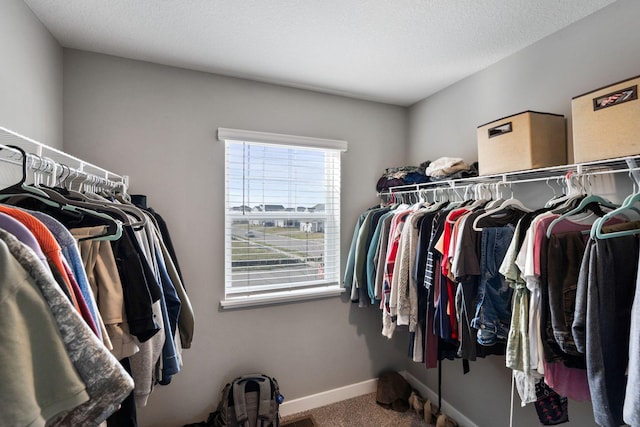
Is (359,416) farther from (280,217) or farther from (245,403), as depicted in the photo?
(280,217)

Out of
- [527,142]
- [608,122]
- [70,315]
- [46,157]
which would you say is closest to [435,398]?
[527,142]

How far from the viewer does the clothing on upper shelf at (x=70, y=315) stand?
1.50ft

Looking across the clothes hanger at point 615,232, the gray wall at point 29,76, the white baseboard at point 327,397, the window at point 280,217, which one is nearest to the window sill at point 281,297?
the window at point 280,217

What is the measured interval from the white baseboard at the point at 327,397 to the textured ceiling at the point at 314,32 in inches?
98.8

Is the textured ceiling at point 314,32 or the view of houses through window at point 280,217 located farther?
the view of houses through window at point 280,217

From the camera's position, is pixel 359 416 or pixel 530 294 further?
pixel 359 416

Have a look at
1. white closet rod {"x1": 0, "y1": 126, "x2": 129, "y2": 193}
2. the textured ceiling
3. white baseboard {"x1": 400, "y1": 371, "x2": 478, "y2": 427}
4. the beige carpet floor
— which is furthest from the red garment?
white baseboard {"x1": 400, "y1": 371, "x2": 478, "y2": 427}

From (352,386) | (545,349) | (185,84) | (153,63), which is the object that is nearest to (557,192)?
(545,349)

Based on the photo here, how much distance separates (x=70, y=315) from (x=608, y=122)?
182cm

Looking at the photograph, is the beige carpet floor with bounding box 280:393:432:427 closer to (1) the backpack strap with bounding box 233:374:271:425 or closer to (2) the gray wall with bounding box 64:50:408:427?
(2) the gray wall with bounding box 64:50:408:427

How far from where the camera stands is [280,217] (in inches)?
93.6

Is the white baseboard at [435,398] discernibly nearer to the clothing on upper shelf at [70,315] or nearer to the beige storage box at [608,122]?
the beige storage box at [608,122]

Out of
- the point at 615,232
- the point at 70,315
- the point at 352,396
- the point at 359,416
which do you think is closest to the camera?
the point at 70,315

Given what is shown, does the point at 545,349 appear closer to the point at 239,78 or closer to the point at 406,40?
the point at 406,40
